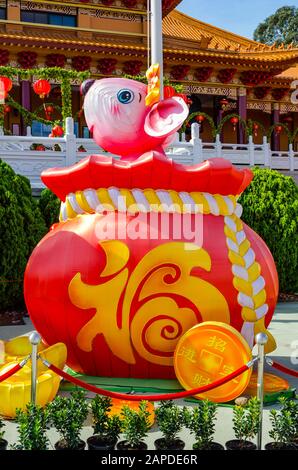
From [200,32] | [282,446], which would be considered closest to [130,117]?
[282,446]

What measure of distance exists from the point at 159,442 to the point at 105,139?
97.3 inches

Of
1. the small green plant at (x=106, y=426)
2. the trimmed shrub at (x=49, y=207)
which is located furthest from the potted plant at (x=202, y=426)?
the trimmed shrub at (x=49, y=207)

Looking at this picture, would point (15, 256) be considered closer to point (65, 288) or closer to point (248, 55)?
point (65, 288)

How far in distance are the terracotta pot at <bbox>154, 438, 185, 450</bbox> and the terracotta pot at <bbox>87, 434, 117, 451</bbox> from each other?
0.24 metres

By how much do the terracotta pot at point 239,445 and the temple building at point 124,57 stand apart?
1452 centimetres


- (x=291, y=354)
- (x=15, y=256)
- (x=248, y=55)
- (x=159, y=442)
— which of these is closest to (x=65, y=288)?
(x=159, y=442)

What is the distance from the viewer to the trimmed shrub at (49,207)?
8.63m

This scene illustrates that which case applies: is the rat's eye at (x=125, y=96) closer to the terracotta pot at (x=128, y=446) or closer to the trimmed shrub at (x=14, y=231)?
the terracotta pot at (x=128, y=446)

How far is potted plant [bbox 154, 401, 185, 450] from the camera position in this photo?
2982mm

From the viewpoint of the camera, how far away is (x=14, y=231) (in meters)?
7.83

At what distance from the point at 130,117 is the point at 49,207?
14.7 feet

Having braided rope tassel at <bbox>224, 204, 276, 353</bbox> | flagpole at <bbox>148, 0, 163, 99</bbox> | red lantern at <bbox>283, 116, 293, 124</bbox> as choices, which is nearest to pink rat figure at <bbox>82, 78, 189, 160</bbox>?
braided rope tassel at <bbox>224, 204, 276, 353</bbox>

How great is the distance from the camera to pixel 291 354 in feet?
18.2
